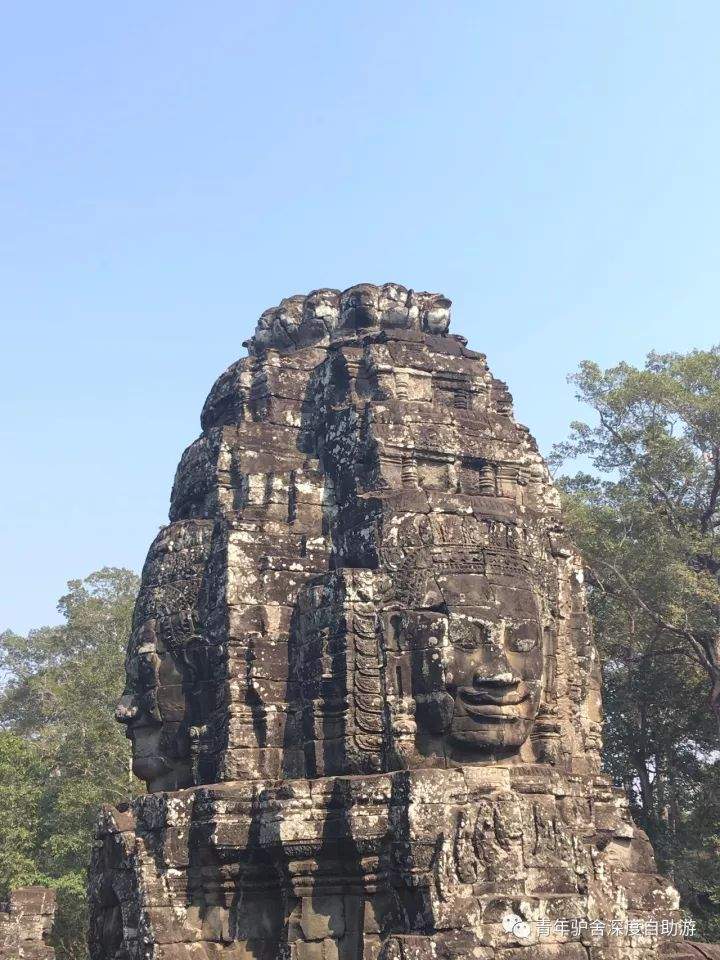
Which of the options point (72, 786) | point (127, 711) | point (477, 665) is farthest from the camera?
point (72, 786)

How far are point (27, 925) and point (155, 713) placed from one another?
26.0ft

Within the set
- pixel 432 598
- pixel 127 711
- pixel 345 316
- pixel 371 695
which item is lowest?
pixel 371 695

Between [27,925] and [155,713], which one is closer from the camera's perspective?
[155,713]

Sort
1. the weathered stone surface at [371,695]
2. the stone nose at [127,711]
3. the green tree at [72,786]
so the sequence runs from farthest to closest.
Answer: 1. the green tree at [72,786]
2. the stone nose at [127,711]
3. the weathered stone surface at [371,695]

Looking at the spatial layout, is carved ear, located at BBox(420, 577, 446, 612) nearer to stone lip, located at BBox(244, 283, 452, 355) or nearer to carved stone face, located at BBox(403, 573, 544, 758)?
carved stone face, located at BBox(403, 573, 544, 758)

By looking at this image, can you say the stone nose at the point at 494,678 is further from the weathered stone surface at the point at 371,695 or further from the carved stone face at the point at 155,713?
the carved stone face at the point at 155,713

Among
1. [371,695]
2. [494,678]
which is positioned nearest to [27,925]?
[371,695]

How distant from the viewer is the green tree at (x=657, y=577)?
2011 cm

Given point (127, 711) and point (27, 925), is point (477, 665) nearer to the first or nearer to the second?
point (127, 711)

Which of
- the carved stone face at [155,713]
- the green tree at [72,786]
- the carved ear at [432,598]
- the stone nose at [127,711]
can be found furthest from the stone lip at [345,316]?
the green tree at [72,786]

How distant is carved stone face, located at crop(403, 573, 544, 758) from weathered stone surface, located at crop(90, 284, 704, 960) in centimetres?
2

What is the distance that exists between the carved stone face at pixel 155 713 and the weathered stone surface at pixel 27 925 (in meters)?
7.29

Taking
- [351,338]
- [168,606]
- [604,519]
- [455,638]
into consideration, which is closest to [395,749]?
[455,638]

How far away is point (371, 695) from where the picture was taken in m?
8.87
